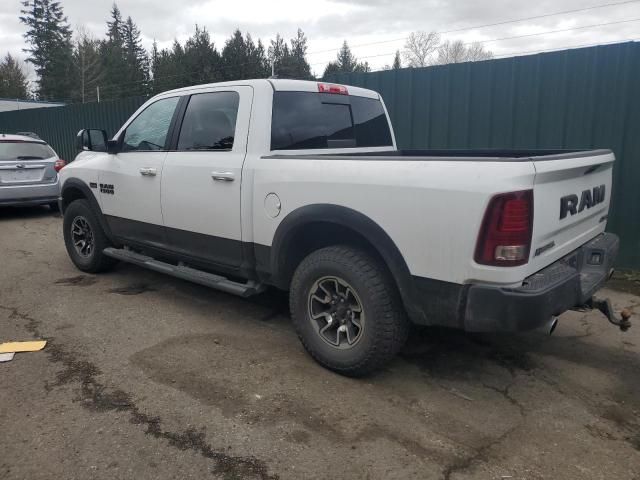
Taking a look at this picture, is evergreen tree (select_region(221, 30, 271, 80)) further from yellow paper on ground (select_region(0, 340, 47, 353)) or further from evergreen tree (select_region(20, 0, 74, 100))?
yellow paper on ground (select_region(0, 340, 47, 353))

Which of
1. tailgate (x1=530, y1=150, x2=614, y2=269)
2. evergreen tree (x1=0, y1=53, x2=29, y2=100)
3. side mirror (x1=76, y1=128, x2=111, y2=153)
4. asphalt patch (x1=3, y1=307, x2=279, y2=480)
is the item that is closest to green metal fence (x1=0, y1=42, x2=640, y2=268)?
tailgate (x1=530, y1=150, x2=614, y2=269)

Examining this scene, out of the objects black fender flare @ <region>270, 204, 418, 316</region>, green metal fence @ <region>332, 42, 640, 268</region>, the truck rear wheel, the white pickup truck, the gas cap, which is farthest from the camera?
green metal fence @ <region>332, 42, 640, 268</region>

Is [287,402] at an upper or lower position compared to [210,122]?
lower

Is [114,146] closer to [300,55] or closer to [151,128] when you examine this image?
[151,128]

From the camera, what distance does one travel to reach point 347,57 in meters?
69.9

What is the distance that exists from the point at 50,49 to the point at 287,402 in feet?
200

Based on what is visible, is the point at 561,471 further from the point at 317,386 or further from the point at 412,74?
the point at 412,74

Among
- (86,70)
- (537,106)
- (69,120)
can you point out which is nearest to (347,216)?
(537,106)

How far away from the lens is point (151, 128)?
15.8 feet

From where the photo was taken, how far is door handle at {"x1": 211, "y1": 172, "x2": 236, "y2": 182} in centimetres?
386

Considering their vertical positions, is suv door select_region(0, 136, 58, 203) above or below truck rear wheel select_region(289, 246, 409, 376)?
above

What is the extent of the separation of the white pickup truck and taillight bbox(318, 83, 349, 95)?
12 millimetres

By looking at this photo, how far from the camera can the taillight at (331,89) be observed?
4.28m

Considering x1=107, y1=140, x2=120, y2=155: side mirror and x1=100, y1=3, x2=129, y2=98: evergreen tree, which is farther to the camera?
x1=100, y1=3, x2=129, y2=98: evergreen tree
